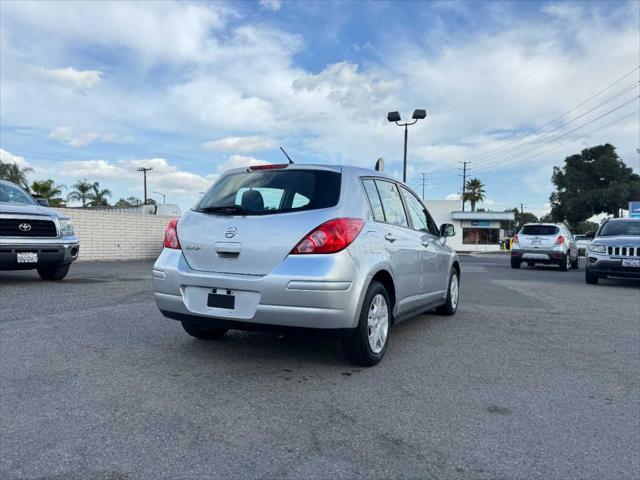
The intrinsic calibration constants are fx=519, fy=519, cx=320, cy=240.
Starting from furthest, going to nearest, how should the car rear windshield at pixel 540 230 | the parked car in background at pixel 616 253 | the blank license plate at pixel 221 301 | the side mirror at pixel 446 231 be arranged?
1. the car rear windshield at pixel 540 230
2. the parked car in background at pixel 616 253
3. the side mirror at pixel 446 231
4. the blank license plate at pixel 221 301

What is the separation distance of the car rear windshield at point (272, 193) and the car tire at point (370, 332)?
834mm

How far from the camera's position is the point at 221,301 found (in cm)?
392

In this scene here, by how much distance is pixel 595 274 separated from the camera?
38.0 feet

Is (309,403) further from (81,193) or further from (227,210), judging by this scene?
(81,193)

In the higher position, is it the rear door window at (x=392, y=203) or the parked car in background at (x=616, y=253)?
the rear door window at (x=392, y=203)

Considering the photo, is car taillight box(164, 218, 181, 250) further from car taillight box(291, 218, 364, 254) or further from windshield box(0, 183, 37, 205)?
windshield box(0, 183, 37, 205)

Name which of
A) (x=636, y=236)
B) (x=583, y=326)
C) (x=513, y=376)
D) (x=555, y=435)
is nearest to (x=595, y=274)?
(x=636, y=236)

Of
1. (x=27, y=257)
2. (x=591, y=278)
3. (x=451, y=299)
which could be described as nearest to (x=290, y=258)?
(x=451, y=299)

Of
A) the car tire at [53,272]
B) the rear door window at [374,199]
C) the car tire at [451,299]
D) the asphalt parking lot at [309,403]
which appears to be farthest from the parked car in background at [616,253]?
the car tire at [53,272]

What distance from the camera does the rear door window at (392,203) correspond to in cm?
476

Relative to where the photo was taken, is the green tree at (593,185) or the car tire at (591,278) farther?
the green tree at (593,185)

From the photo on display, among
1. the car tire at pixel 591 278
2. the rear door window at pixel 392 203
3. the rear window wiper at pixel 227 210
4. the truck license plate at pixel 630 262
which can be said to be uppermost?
the rear door window at pixel 392 203

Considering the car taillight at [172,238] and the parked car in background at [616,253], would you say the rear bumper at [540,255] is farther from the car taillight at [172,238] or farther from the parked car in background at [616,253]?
the car taillight at [172,238]

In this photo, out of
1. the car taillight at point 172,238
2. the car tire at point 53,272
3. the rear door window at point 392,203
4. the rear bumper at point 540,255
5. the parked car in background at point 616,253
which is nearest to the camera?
the car taillight at point 172,238
